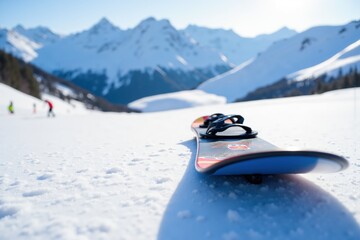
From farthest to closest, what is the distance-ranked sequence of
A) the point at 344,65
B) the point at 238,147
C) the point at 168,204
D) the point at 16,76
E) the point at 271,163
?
the point at 344,65 < the point at 16,76 < the point at 238,147 < the point at 168,204 < the point at 271,163

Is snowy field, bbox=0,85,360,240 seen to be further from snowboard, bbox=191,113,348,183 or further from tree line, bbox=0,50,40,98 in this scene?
tree line, bbox=0,50,40,98

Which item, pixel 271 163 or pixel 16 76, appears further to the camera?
pixel 16 76

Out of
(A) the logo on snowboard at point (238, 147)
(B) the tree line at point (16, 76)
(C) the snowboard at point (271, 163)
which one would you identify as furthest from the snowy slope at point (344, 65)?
(C) the snowboard at point (271, 163)

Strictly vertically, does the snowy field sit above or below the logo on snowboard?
below

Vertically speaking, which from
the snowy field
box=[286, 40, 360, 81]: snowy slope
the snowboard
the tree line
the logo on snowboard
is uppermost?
box=[286, 40, 360, 81]: snowy slope

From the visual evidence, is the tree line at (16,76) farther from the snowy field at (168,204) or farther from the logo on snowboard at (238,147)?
the logo on snowboard at (238,147)

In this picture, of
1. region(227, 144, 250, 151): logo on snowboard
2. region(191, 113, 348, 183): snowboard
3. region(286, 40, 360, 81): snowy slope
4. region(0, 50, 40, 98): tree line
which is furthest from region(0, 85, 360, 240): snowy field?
region(286, 40, 360, 81): snowy slope

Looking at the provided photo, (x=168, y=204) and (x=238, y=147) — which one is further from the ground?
(x=238, y=147)

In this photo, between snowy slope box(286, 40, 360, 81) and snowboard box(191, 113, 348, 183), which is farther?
snowy slope box(286, 40, 360, 81)

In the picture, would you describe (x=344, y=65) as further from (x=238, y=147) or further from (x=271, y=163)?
(x=271, y=163)

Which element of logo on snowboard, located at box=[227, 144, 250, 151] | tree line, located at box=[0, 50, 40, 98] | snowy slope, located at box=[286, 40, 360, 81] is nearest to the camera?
logo on snowboard, located at box=[227, 144, 250, 151]

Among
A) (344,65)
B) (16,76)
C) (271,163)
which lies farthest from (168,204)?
(344,65)

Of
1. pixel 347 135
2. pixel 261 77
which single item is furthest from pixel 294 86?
pixel 347 135

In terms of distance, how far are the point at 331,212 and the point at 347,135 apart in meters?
5.20
